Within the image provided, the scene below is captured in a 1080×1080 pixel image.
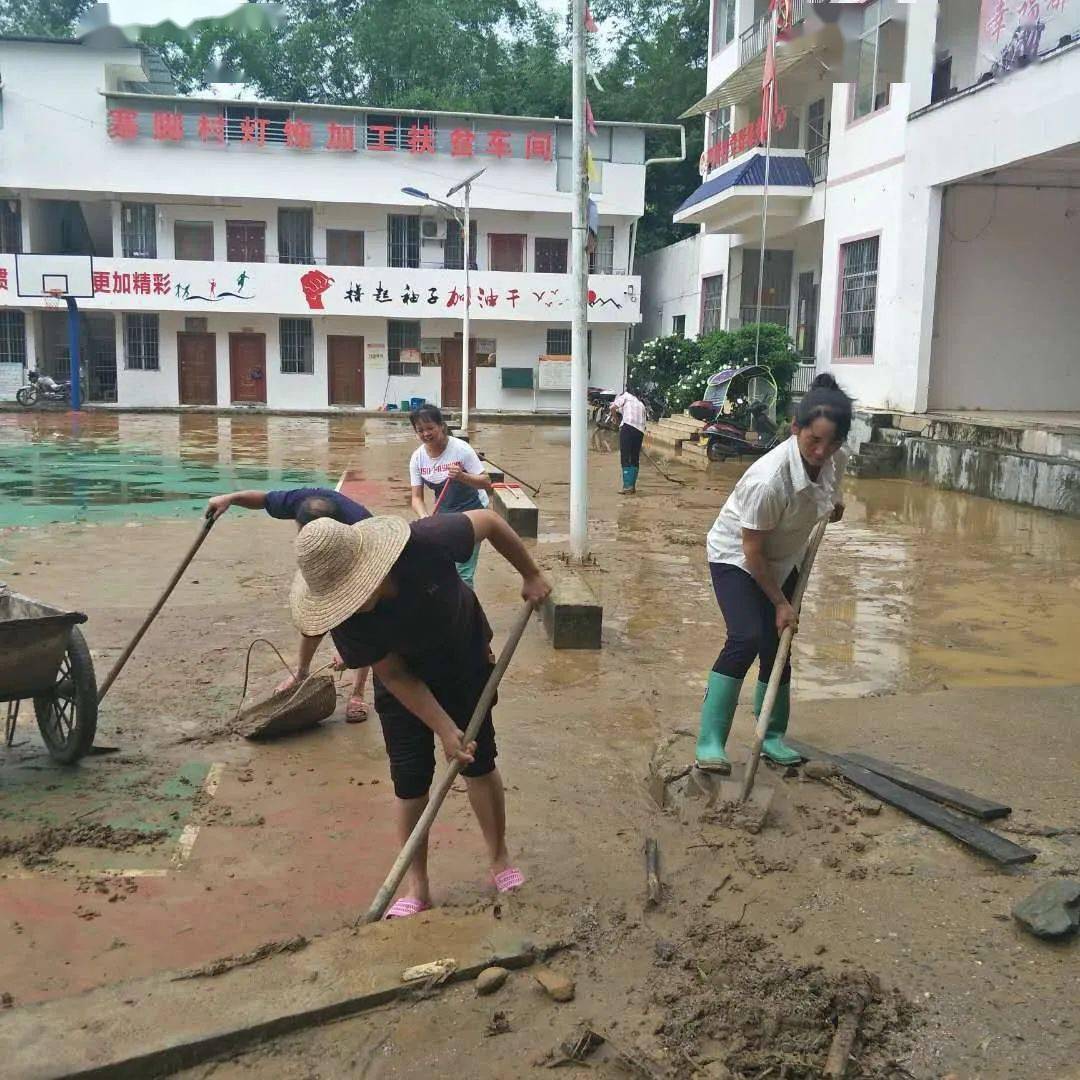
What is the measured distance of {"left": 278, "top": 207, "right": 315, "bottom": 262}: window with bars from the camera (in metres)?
30.6

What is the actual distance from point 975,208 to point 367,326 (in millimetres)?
18366

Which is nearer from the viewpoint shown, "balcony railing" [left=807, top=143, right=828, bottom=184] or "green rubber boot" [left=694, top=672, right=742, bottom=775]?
"green rubber boot" [left=694, top=672, right=742, bottom=775]

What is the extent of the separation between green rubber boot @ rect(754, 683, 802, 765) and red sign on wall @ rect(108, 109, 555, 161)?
92.5 ft

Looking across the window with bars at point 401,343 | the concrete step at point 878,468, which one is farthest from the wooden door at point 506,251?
the concrete step at point 878,468

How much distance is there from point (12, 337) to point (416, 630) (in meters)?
31.2

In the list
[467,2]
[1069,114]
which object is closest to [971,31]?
[1069,114]

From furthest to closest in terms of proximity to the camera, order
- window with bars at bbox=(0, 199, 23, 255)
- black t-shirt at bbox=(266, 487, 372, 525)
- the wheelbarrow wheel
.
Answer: window with bars at bbox=(0, 199, 23, 255) → black t-shirt at bbox=(266, 487, 372, 525) → the wheelbarrow wheel

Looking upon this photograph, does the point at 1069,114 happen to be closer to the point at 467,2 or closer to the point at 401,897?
the point at 401,897

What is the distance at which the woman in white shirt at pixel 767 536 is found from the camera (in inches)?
153

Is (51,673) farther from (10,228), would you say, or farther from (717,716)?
(10,228)

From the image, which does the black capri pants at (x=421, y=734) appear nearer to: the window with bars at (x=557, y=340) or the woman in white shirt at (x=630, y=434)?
the woman in white shirt at (x=630, y=434)

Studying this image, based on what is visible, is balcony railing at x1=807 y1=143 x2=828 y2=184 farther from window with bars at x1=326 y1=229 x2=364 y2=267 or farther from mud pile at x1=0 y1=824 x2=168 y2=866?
mud pile at x1=0 y1=824 x2=168 y2=866

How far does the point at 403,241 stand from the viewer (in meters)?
31.1

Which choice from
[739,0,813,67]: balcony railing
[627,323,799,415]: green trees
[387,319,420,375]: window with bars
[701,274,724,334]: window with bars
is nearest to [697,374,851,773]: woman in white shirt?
[627,323,799,415]: green trees
